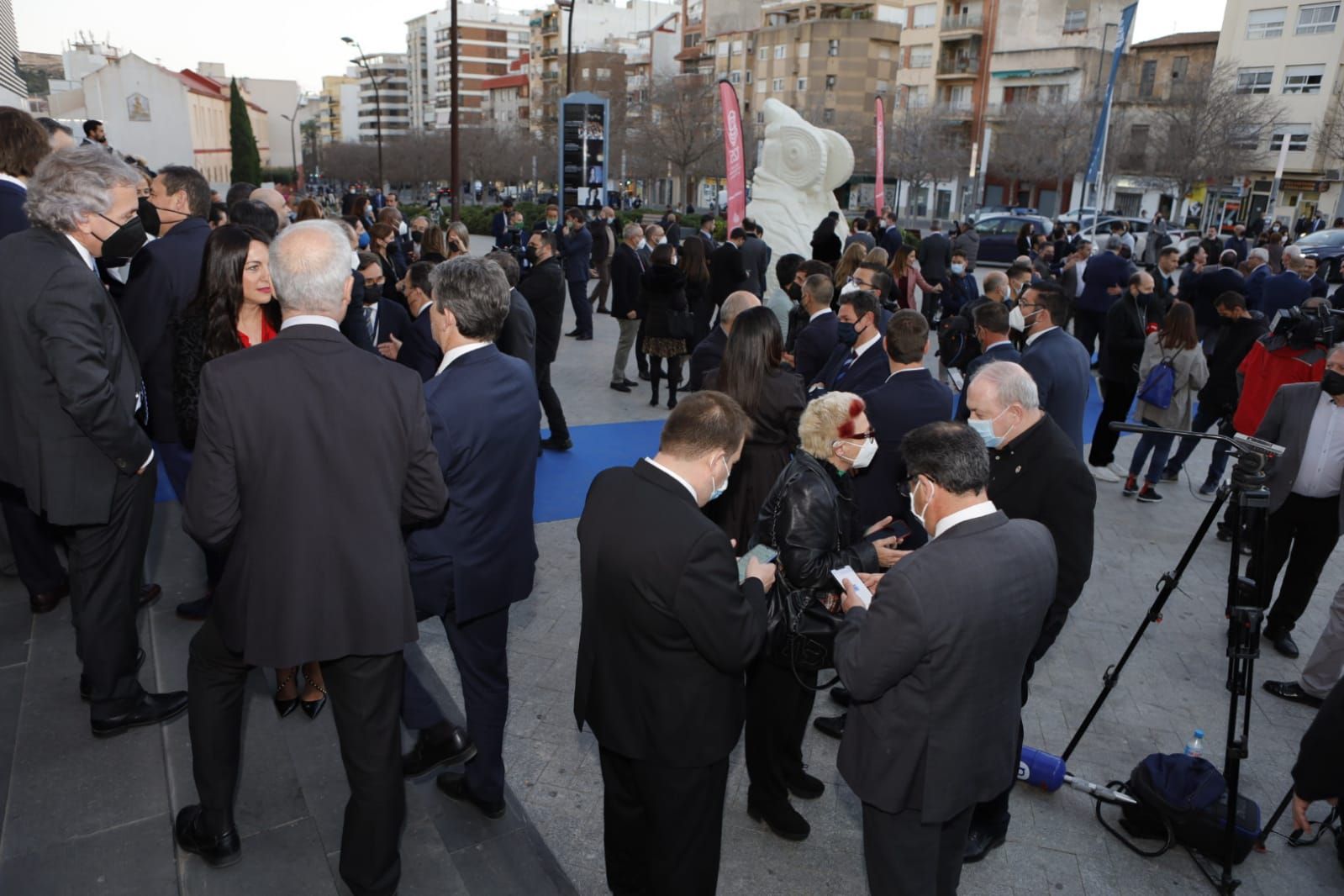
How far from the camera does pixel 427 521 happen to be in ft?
9.96

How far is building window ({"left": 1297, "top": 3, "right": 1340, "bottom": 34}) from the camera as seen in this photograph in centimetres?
4009

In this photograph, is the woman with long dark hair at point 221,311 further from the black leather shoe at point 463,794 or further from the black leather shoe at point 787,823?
the black leather shoe at point 787,823

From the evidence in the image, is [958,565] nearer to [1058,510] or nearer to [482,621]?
[1058,510]

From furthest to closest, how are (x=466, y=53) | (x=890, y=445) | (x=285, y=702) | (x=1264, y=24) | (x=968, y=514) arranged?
1. (x=466, y=53)
2. (x=1264, y=24)
3. (x=890, y=445)
4. (x=285, y=702)
5. (x=968, y=514)

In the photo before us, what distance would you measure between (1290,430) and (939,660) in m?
3.90

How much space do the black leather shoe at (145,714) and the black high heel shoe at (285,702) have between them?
37 centimetres

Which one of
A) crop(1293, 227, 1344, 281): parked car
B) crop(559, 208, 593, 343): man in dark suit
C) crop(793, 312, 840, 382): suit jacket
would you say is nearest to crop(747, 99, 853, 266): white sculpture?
crop(559, 208, 593, 343): man in dark suit

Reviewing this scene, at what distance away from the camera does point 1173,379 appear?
7.50m

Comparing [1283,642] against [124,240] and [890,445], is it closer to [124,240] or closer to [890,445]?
[890,445]

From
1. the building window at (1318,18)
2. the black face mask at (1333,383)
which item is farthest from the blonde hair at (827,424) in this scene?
the building window at (1318,18)

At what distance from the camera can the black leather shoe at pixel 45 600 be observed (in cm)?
441

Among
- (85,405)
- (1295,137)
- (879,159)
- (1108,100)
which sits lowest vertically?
(85,405)

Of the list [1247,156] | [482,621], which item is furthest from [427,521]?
[1247,156]

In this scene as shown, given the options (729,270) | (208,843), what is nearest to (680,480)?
(208,843)
